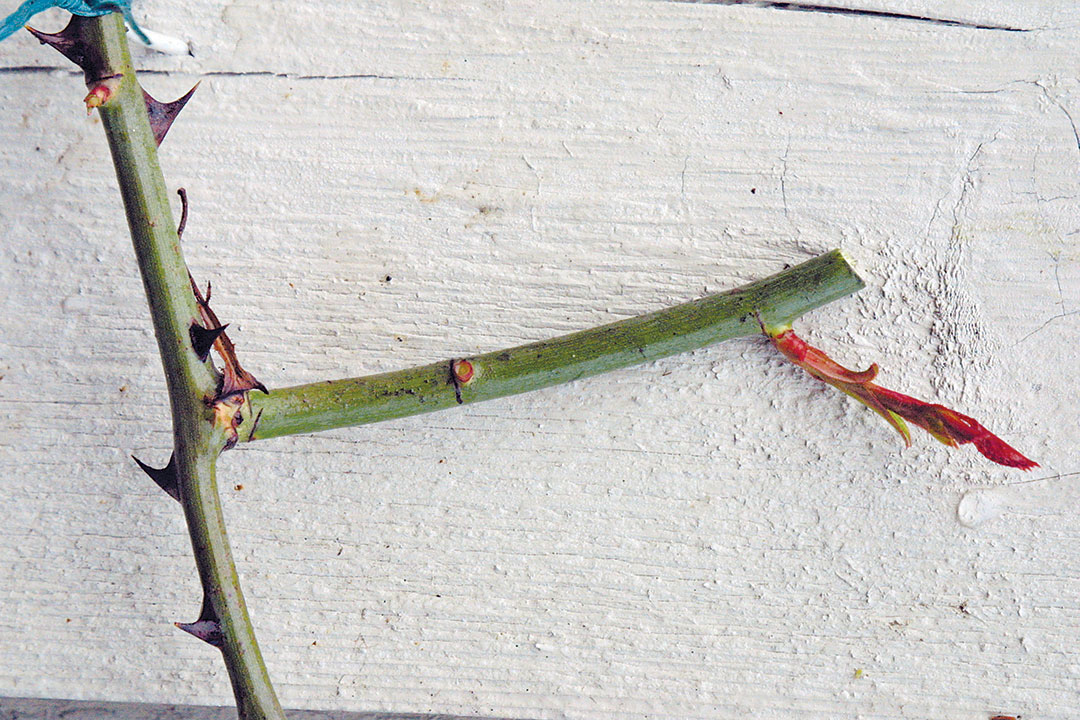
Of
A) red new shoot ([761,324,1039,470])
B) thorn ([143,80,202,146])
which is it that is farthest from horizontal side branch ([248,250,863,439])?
thorn ([143,80,202,146])

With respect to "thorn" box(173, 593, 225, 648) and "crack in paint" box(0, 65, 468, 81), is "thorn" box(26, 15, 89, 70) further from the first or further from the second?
"thorn" box(173, 593, 225, 648)

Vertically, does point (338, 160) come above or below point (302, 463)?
above

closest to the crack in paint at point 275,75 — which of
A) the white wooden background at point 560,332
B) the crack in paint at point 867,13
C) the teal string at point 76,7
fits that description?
the white wooden background at point 560,332

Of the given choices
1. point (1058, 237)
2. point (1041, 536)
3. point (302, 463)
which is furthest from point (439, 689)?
point (1058, 237)

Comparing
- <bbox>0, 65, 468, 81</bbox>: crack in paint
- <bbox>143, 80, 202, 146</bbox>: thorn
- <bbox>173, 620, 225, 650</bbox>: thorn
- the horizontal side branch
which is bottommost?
<bbox>173, 620, 225, 650</bbox>: thorn

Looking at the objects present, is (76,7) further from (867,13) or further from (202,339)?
(867,13)

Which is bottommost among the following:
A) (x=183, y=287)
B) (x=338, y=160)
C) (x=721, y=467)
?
(x=721, y=467)

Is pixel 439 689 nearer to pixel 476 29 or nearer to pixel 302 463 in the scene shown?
pixel 302 463
